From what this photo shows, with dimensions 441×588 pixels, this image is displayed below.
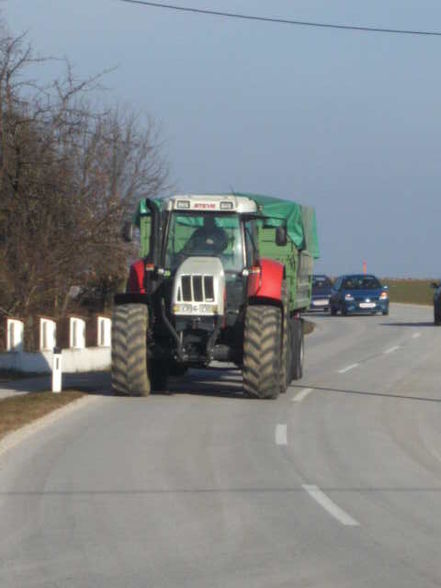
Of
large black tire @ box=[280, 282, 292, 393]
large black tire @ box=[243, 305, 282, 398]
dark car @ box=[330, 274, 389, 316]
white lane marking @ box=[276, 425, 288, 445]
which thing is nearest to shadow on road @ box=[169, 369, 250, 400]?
large black tire @ box=[280, 282, 292, 393]

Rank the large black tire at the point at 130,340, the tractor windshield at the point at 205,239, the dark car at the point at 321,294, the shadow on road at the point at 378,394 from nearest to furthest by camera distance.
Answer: the large black tire at the point at 130,340, the tractor windshield at the point at 205,239, the shadow on road at the point at 378,394, the dark car at the point at 321,294

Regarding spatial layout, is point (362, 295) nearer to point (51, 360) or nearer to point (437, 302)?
point (437, 302)

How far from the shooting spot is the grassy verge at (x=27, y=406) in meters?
16.2

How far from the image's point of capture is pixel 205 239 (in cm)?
2002

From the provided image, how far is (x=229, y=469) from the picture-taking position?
503 inches

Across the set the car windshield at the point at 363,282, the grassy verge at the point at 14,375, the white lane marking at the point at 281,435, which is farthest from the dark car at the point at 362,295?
the white lane marking at the point at 281,435

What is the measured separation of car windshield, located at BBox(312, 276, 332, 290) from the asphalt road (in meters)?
38.9

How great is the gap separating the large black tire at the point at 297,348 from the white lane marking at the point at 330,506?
458 inches

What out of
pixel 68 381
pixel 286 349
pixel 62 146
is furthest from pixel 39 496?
pixel 62 146

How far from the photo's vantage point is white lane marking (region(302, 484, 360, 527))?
9.83 metres

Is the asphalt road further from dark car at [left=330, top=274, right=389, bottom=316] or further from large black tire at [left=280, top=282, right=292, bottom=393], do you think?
dark car at [left=330, top=274, right=389, bottom=316]

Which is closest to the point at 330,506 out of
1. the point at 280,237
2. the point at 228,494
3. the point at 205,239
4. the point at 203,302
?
the point at 228,494

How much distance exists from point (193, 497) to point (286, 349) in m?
10.0

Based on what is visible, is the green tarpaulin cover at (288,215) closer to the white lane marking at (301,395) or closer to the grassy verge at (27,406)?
the white lane marking at (301,395)
